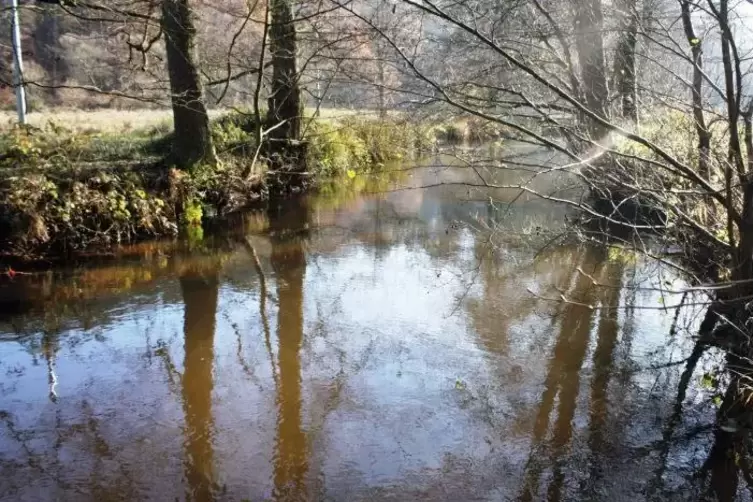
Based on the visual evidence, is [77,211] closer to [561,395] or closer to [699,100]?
[561,395]

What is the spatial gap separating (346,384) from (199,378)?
3.58 feet

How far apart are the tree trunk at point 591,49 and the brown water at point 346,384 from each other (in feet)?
6.30

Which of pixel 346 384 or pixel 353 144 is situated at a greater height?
pixel 353 144

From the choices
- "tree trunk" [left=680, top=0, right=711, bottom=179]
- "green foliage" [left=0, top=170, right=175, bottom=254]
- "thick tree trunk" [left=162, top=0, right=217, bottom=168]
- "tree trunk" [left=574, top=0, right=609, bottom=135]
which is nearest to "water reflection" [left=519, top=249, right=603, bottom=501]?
"tree trunk" [left=680, top=0, right=711, bottom=179]

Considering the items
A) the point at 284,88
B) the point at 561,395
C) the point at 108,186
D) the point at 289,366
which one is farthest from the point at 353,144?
the point at 561,395

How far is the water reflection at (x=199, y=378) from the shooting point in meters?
3.52

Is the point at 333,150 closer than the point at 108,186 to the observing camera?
No

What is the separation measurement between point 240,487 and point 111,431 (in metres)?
1.08

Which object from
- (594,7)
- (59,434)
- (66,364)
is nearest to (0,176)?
(66,364)

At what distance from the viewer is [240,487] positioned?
341 cm

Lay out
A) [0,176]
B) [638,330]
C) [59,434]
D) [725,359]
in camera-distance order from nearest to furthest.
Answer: [59,434] → [725,359] → [638,330] → [0,176]

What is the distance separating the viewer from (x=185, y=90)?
10180mm

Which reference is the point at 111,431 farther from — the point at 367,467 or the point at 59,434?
the point at 367,467

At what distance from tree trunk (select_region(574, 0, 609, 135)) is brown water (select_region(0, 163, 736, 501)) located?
1.92 m
